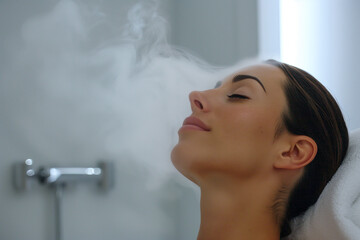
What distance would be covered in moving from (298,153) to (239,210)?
15 centimetres

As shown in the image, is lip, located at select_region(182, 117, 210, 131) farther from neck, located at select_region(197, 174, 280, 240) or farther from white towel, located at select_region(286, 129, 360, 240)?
white towel, located at select_region(286, 129, 360, 240)

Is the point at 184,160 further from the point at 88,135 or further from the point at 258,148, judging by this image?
the point at 88,135

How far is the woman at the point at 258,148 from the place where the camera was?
0.82 meters

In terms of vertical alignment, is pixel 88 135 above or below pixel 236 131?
below

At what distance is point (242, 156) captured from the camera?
82 centimetres

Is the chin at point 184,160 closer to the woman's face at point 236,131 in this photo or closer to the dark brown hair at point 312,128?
the woman's face at point 236,131

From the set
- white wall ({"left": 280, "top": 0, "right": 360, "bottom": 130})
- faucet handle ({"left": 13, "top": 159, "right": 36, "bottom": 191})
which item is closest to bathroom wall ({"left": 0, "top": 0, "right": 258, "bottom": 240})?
faucet handle ({"left": 13, "top": 159, "right": 36, "bottom": 191})

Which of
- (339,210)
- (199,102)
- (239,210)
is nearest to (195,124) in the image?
(199,102)

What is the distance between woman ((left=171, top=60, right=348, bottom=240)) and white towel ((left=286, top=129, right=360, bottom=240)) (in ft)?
0.09

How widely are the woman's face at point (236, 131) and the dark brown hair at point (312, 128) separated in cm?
2

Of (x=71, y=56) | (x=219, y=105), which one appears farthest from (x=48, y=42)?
(x=219, y=105)

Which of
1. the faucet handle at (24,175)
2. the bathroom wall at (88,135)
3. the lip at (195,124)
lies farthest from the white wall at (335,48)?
the faucet handle at (24,175)

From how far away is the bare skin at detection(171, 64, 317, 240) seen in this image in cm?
82

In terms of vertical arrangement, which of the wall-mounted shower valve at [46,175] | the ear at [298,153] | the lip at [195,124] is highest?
the lip at [195,124]
